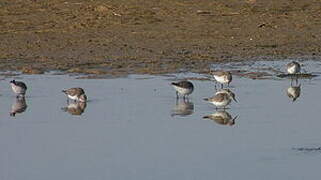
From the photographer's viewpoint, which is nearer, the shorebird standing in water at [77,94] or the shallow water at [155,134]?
the shallow water at [155,134]

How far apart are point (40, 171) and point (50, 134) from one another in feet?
5.83

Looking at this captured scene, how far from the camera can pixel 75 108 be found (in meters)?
14.4

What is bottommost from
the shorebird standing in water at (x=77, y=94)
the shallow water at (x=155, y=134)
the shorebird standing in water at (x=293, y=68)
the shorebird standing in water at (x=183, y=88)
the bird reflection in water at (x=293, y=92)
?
the shallow water at (x=155, y=134)

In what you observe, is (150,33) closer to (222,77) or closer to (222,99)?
(222,77)

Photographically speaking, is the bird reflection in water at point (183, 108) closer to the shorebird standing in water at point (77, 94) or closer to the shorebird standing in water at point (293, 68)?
the shorebird standing in water at point (77, 94)

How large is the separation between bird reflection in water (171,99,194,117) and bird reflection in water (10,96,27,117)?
2.01 metres

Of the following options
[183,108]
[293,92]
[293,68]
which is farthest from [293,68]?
[183,108]

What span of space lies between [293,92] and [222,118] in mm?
2217

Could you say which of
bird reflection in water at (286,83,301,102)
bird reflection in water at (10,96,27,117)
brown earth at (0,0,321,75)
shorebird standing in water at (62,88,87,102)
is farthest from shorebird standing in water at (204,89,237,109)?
brown earth at (0,0,321,75)

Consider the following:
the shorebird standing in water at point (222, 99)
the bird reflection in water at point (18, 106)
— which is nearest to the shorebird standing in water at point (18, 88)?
the bird reflection in water at point (18, 106)

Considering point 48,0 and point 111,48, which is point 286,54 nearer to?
point 111,48

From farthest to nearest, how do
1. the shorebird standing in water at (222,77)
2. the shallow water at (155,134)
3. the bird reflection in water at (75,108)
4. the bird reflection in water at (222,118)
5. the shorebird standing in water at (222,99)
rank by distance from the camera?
the shorebird standing in water at (222,77), the shorebird standing in water at (222,99), the bird reflection in water at (75,108), the bird reflection in water at (222,118), the shallow water at (155,134)

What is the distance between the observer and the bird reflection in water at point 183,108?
13953 mm

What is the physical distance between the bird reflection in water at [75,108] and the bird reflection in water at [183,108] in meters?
1.23
